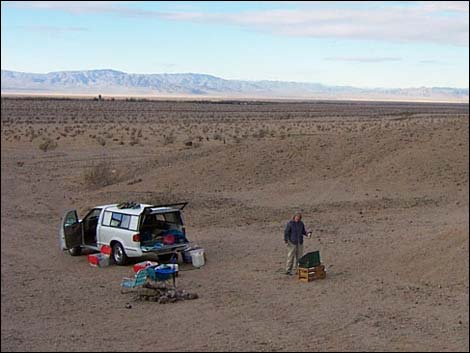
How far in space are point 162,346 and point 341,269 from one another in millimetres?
6623

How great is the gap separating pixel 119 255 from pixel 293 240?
4123 millimetres

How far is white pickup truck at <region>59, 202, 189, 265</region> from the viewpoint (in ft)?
58.0

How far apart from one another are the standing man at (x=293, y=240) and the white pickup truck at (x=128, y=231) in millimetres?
2701

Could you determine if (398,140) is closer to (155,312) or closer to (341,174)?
(341,174)

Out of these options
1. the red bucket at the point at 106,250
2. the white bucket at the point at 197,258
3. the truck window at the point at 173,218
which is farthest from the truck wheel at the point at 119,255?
the white bucket at the point at 197,258

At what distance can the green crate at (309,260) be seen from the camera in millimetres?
16062

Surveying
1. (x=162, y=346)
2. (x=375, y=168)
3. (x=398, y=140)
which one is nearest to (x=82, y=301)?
(x=162, y=346)

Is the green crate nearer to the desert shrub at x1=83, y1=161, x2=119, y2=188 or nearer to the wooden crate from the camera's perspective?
the wooden crate

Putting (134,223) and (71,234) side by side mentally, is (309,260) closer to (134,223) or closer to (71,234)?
Result: (134,223)

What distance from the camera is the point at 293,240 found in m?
16.6

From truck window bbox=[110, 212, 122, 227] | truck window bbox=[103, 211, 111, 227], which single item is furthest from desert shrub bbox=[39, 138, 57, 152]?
truck window bbox=[110, 212, 122, 227]

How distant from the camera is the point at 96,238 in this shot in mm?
18875

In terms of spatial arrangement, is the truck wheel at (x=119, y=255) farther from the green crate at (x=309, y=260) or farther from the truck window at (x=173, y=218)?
the green crate at (x=309, y=260)

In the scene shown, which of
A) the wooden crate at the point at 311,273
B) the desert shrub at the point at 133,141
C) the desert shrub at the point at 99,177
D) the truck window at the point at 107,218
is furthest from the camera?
the desert shrub at the point at 133,141
